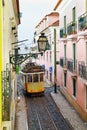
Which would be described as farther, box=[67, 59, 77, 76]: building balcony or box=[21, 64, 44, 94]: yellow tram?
box=[21, 64, 44, 94]: yellow tram

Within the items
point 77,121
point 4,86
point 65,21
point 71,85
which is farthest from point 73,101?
point 4,86

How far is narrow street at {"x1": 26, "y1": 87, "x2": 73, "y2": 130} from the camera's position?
1722 centimetres

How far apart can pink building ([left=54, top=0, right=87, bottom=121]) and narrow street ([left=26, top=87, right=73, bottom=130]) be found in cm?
137

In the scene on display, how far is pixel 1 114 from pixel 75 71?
49.1 feet

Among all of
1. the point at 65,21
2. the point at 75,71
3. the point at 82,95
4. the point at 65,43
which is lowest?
the point at 82,95

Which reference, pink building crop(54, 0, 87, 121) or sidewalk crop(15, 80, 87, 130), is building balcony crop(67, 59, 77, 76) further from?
sidewalk crop(15, 80, 87, 130)

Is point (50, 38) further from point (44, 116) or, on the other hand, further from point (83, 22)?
point (83, 22)

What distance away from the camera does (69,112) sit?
20469 mm

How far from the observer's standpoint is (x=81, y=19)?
18.4 m

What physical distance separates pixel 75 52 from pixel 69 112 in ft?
14.2

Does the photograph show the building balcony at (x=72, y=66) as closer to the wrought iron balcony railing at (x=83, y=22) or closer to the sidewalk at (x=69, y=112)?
the sidewalk at (x=69, y=112)

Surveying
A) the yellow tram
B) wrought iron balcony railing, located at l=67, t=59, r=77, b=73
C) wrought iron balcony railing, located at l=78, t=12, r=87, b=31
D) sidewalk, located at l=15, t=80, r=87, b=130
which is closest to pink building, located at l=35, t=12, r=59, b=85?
the yellow tram

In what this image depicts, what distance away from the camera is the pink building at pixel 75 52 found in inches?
725

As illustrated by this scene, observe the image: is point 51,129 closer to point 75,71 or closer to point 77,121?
point 77,121
